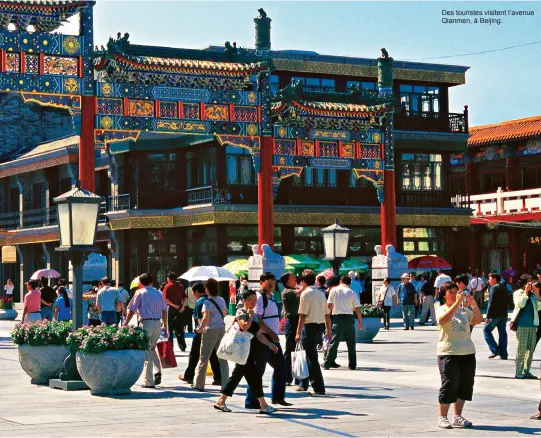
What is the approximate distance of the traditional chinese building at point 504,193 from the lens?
56.6m

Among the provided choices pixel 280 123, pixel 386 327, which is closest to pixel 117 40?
pixel 280 123

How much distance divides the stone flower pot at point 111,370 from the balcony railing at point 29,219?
4138 centimetres

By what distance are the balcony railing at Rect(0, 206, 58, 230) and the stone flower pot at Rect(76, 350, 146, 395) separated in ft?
136

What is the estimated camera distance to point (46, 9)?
3184 centimetres

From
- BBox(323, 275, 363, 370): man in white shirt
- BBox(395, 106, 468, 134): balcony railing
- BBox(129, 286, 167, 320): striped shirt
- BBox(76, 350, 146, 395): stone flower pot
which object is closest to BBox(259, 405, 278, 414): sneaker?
BBox(76, 350, 146, 395): stone flower pot

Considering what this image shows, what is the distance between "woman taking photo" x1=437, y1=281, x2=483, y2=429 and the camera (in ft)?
43.5

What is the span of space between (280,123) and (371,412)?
24452 millimetres

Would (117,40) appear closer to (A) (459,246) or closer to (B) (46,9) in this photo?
(B) (46,9)

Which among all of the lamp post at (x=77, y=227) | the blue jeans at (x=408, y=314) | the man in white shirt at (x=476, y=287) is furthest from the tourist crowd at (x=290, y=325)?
the man in white shirt at (x=476, y=287)

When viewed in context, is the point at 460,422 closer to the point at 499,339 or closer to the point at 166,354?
the point at 166,354

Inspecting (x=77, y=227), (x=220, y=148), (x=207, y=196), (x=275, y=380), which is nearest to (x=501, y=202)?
(x=220, y=148)

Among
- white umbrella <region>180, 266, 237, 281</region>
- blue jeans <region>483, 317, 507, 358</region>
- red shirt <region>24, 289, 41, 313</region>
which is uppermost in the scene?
white umbrella <region>180, 266, 237, 281</region>

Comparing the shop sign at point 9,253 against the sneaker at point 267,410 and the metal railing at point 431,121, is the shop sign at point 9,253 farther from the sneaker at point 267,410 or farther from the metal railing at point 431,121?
the sneaker at point 267,410

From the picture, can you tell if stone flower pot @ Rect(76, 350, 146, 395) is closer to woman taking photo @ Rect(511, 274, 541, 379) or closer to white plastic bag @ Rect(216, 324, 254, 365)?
white plastic bag @ Rect(216, 324, 254, 365)
